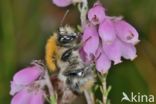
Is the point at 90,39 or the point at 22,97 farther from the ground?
the point at 90,39

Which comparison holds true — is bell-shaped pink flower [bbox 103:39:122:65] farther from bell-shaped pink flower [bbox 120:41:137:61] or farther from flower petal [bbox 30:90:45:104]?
flower petal [bbox 30:90:45:104]

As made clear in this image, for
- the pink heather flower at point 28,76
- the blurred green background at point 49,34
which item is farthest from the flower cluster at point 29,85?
the blurred green background at point 49,34

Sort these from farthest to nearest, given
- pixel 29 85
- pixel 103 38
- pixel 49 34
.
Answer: pixel 49 34
pixel 29 85
pixel 103 38

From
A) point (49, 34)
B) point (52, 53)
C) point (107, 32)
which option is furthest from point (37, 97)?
point (49, 34)

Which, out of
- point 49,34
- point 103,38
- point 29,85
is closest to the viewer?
point 103,38

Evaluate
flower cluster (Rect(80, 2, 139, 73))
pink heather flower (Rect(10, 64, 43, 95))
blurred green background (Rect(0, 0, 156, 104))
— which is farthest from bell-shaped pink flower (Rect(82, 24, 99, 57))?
blurred green background (Rect(0, 0, 156, 104))

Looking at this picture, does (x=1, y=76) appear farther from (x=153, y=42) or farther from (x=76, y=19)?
(x=153, y=42)

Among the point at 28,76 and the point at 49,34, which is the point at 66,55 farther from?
the point at 49,34
